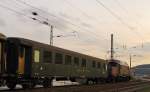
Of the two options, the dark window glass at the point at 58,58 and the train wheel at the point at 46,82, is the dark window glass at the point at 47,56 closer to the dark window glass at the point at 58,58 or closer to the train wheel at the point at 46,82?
the dark window glass at the point at 58,58

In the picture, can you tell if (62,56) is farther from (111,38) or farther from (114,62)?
(111,38)

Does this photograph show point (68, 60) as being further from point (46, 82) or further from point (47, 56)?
point (47, 56)

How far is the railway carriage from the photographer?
86.4ft

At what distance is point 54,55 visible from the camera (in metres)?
31.6

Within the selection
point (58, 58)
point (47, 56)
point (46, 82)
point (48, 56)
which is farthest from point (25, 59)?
point (58, 58)

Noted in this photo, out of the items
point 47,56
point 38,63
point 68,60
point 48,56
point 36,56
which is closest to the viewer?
point 36,56

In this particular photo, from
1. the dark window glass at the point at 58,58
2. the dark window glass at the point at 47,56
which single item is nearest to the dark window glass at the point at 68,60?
the dark window glass at the point at 58,58

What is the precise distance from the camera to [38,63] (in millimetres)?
28953

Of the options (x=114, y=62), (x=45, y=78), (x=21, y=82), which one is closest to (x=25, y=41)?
(x=21, y=82)

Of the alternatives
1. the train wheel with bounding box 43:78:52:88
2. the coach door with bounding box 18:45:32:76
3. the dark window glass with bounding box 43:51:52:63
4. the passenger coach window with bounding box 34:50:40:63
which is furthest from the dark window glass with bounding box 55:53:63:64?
the coach door with bounding box 18:45:32:76

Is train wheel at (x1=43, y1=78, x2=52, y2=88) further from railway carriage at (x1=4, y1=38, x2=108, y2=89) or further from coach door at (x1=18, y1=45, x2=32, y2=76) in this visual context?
coach door at (x1=18, y1=45, x2=32, y2=76)

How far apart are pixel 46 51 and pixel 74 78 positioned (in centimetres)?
887

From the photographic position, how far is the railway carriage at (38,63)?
2634 centimetres

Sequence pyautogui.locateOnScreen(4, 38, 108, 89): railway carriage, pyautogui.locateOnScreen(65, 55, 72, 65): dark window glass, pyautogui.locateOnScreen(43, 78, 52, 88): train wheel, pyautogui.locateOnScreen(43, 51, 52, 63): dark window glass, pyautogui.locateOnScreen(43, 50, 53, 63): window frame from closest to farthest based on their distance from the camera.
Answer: pyautogui.locateOnScreen(4, 38, 108, 89): railway carriage, pyautogui.locateOnScreen(43, 50, 53, 63): window frame, pyautogui.locateOnScreen(43, 51, 52, 63): dark window glass, pyautogui.locateOnScreen(43, 78, 52, 88): train wheel, pyautogui.locateOnScreen(65, 55, 72, 65): dark window glass
